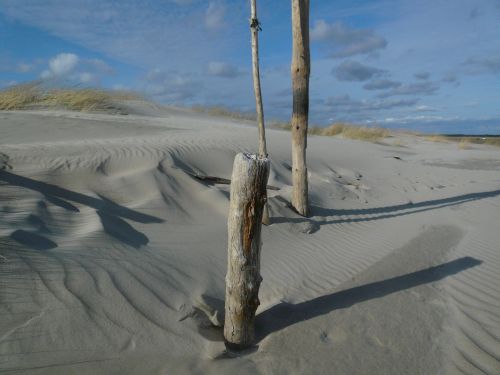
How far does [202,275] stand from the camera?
4.09 m

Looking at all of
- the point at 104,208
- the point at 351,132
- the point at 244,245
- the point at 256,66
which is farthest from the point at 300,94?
the point at 351,132

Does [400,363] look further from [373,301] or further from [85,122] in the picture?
[85,122]

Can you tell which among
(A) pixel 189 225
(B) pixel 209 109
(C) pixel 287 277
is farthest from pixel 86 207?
(B) pixel 209 109

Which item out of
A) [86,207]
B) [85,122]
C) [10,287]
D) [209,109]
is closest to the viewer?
[10,287]

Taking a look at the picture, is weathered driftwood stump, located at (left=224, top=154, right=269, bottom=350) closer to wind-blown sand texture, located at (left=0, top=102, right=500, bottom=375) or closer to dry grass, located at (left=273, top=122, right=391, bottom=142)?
wind-blown sand texture, located at (left=0, top=102, right=500, bottom=375)

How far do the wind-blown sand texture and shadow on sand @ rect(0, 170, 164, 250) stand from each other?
3 centimetres

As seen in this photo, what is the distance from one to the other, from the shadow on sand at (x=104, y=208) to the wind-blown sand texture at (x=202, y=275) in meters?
0.03

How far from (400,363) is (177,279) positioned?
6.78 feet

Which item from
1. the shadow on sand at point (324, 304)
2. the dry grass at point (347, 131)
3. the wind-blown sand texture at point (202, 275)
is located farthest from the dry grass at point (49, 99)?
the shadow on sand at point (324, 304)

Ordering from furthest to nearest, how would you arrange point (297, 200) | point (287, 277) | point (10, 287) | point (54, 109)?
point (54, 109) < point (297, 200) < point (287, 277) < point (10, 287)

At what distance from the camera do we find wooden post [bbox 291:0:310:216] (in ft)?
19.4

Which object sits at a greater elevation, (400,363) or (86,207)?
(86,207)

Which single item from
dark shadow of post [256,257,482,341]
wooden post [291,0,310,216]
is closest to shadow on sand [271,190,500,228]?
wooden post [291,0,310,216]

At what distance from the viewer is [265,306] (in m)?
3.73
